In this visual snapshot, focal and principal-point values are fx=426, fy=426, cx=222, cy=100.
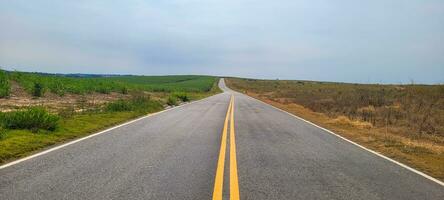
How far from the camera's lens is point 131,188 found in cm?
607

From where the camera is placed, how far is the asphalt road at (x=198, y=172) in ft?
19.6

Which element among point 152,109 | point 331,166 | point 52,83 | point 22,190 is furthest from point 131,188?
point 52,83

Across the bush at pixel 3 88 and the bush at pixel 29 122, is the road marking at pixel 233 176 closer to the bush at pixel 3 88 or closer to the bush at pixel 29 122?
the bush at pixel 29 122

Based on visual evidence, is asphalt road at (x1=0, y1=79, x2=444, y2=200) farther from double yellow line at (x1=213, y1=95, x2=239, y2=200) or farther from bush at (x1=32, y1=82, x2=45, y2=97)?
bush at (x1=32, y1=82, x2=45, y2=97)

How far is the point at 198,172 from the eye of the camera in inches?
287

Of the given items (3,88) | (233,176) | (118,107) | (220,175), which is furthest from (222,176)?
(3,88)

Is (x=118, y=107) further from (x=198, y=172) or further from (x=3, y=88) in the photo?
(x=198, y=172)

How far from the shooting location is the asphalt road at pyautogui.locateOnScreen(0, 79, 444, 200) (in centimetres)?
597

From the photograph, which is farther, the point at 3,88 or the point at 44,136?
→ the point at 3,88

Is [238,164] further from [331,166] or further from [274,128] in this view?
[274,128]

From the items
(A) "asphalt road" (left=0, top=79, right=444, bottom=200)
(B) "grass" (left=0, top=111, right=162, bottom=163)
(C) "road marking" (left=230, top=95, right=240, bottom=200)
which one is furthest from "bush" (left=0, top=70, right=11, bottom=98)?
(C) "road marking" (left=230, top=95, right=240, bottom=200)

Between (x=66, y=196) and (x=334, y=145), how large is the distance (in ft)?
26.2

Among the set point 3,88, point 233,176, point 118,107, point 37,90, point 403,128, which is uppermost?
point 3,88

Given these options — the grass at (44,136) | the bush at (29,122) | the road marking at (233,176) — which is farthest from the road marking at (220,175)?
the bush at (29,122)
